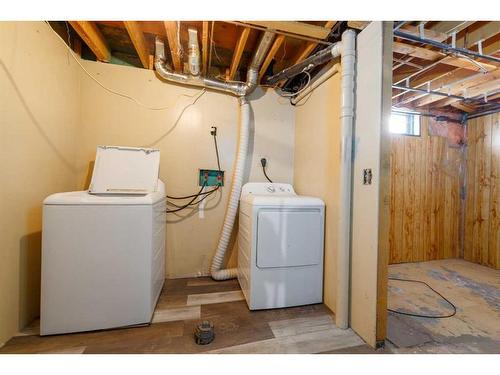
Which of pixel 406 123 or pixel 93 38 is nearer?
pixel 93 38

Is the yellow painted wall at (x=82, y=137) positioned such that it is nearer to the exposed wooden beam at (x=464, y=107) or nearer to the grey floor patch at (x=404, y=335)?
the grey floor patch at (x=404, y=335)

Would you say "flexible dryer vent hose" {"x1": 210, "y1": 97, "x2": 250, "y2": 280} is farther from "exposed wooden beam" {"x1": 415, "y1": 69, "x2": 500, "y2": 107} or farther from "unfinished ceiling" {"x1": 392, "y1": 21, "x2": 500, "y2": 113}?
"exposed wooden beam" {"x1": 415, "y1": 69, "x2": 500, "y2": 107}

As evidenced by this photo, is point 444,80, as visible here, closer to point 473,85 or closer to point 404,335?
point 473,85

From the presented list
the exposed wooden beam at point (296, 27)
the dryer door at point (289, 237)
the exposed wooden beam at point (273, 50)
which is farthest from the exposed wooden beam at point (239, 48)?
the dryer door at point (289, 237)

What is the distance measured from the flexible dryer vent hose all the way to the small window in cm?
224

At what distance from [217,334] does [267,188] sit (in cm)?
137

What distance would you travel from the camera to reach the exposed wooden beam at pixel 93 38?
156 centimetres

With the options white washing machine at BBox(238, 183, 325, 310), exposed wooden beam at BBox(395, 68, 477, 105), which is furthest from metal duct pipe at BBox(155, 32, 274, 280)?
exposed wooden beam at BBox(395, 68, 477, 105)

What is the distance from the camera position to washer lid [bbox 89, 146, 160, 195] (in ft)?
5.36

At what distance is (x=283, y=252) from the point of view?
5.22 ft

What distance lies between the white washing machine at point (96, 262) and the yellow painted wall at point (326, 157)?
4.47ft

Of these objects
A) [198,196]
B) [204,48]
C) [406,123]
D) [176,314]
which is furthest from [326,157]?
[406,123]
